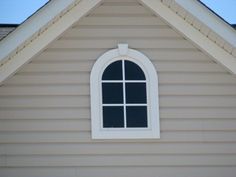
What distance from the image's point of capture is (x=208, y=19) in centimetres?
668

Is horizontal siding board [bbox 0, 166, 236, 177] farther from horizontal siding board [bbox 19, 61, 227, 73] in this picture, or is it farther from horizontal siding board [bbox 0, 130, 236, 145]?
horizontal siding board [bbox 19, 61, 227, 73]

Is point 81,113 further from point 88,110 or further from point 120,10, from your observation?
point 120,10

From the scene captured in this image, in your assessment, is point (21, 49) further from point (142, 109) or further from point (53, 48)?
point (142, 109)

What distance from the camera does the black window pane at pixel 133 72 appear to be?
23.0 feet

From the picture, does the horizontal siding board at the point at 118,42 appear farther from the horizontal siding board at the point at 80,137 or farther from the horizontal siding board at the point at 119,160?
the horizontal siding board at the point at 119,160

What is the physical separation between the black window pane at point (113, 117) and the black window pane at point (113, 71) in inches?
17.3

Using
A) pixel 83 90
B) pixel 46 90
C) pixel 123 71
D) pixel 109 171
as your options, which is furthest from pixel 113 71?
pixel 109 171

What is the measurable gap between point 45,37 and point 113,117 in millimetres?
1502

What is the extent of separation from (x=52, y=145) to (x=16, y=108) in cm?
73

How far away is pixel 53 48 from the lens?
22.8ft

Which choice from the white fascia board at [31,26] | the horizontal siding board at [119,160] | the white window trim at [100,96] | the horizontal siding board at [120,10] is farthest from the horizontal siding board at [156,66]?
the horizontal siding board at [119,160]

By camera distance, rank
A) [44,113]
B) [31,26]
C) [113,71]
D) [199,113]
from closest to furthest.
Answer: [31,26], [44,113], [199,113], [113,71]

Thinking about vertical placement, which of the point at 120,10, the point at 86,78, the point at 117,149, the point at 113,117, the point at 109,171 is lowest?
the point at 109,171

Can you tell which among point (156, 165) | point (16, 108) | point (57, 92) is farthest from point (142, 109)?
point (16, 108)
